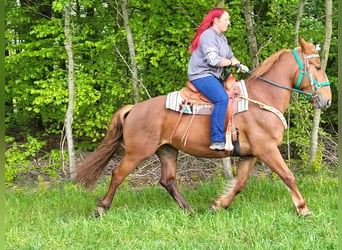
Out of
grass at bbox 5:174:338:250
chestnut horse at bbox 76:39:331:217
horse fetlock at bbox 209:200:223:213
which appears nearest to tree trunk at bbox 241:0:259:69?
grass at bbox 5:174:338:250

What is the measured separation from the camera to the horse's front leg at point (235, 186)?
5.73m

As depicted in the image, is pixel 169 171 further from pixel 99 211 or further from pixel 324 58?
pixel 324 58

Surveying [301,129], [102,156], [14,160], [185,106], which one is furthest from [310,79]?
[14,160]

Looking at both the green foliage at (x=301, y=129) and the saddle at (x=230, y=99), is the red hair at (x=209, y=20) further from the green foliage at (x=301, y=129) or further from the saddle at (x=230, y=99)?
the green foliage at (x=301, y=129)

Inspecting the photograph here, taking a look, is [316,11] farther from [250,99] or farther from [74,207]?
[74,207]

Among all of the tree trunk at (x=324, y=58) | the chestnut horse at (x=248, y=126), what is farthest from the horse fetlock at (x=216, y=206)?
the tree trunk at (x=324, y=58)

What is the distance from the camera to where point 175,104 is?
567 centimetres

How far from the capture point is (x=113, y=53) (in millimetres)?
9477

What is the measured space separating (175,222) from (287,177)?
1.41 m

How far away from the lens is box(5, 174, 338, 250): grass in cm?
459

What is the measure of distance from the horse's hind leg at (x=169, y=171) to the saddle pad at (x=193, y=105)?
0.74 m

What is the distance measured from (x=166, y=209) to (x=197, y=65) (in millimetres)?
1879

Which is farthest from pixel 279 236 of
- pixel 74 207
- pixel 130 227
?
pixel 74 207

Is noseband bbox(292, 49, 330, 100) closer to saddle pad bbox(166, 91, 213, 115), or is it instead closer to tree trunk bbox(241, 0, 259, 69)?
saddle pad bbox(166, 91, 213, 115)
